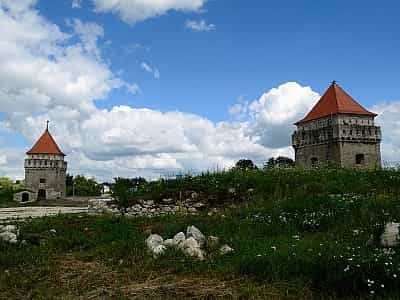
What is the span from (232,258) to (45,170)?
50515mm

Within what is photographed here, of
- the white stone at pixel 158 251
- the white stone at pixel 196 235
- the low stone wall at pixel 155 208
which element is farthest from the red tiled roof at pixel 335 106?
the white stone at pixel 158 251

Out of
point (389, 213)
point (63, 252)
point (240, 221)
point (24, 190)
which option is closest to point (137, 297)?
point (63, 252)

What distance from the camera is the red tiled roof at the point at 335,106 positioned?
1221 inches

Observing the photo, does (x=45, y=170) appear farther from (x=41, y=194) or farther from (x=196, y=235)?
(x=196, y=235)

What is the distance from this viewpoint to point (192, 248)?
6.40 m

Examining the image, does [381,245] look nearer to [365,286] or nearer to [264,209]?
[365,286]

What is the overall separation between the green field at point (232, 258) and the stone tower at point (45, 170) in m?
45.5

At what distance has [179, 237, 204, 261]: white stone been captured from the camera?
6273 mm

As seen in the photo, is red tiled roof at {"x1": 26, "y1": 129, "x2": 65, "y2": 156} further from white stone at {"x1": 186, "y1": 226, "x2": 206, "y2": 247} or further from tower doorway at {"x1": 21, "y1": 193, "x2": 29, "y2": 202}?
white stone at {"x1": 186, "y1": 226, "x2": 206, "y2": 247}

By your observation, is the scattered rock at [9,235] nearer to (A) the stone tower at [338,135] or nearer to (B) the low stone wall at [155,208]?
(B) the low stone wall at [155,208]

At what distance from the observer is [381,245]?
575 cm

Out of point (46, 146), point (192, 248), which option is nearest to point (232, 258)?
point (192, 248)

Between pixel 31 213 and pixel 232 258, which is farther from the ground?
pixel 31 213

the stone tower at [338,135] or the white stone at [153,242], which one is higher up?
the stone tower at [338,135]
